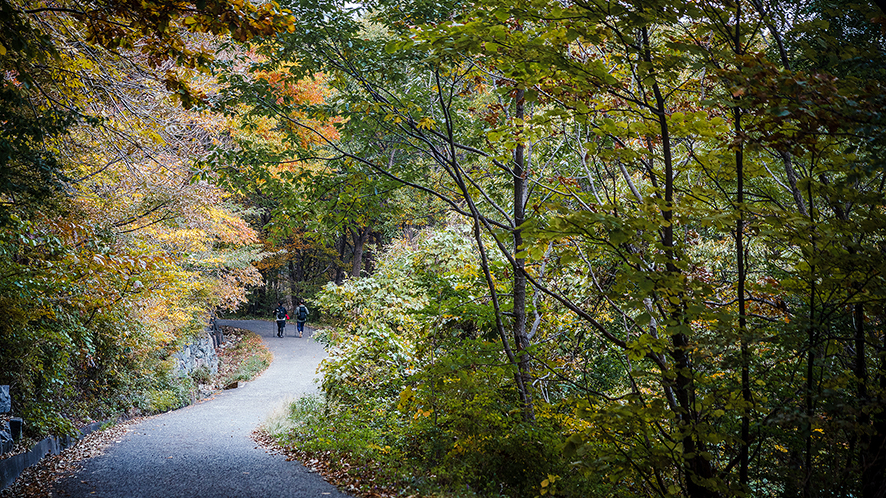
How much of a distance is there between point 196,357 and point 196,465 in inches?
395

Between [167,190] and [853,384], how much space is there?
1122 cm

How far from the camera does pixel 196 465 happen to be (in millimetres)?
6695

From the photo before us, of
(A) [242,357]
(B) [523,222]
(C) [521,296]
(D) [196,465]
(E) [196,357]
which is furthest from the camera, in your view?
(A) [242,357]

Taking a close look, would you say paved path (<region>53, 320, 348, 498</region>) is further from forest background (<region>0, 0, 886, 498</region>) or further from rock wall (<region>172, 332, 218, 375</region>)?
rock wall (<region>172, 332, 218, 375</region>)

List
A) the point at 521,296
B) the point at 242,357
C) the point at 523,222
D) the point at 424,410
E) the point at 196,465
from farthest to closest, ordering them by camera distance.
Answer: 1. the point at 242,357
2. the point at 196,465
3. the point at 424,410
4. the point at 521,296
5. the point at 523,222

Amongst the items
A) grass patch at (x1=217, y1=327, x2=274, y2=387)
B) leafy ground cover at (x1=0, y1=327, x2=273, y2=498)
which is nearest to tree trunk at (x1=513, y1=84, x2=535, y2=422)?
leafy ground cover at (x1=0, y1=327, x2=273, y2=498)

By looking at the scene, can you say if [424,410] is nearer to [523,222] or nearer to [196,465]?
[196,465]

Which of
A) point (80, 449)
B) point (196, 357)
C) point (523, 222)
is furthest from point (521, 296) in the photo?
point (196, 357)

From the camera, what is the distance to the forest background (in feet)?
8.47

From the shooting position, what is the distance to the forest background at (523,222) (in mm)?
2582

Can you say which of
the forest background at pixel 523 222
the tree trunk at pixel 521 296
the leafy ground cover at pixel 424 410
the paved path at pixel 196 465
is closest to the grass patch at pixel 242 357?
the forest background at pixel 523 222

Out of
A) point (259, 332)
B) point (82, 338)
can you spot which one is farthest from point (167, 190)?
point (259, 332)

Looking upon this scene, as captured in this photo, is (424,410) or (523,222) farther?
(424,410)

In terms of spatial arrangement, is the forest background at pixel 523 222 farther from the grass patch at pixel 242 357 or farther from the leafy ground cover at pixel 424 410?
the grass patch at pixel 242 357
